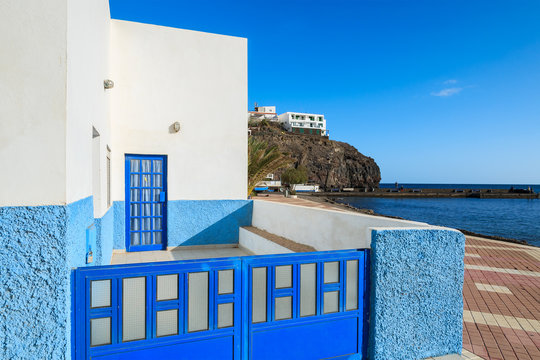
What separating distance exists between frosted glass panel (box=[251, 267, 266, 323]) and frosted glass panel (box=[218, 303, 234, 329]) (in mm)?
186

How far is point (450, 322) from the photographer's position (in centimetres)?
324

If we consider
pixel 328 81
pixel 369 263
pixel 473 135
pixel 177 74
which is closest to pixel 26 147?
pixel 369 263

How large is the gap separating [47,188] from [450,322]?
3.70 meters

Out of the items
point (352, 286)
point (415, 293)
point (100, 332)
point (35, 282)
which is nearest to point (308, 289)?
point (352, 286)

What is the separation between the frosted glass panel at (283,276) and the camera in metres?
2.75

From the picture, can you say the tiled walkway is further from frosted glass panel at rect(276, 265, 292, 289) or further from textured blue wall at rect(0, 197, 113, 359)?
textured blue wall at rect(0, 197, 113, 359)

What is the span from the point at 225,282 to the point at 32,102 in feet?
6.03

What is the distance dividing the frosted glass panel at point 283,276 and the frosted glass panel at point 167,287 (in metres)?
0.83

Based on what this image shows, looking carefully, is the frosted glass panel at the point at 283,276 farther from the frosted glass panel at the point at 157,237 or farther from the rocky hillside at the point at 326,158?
the rocky hillside at the point at 326,158

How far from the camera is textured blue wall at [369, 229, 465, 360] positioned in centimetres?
301

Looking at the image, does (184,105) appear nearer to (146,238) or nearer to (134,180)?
(134,180)

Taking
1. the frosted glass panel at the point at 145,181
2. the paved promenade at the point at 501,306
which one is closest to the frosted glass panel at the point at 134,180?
the frosted glass panel at the point at 145,181

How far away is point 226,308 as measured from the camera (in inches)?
102

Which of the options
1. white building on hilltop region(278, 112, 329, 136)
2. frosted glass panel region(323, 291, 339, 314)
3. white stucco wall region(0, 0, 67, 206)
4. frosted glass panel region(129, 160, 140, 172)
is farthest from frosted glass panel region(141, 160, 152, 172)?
white building on hilltop region(278, 112, 329, 136)
